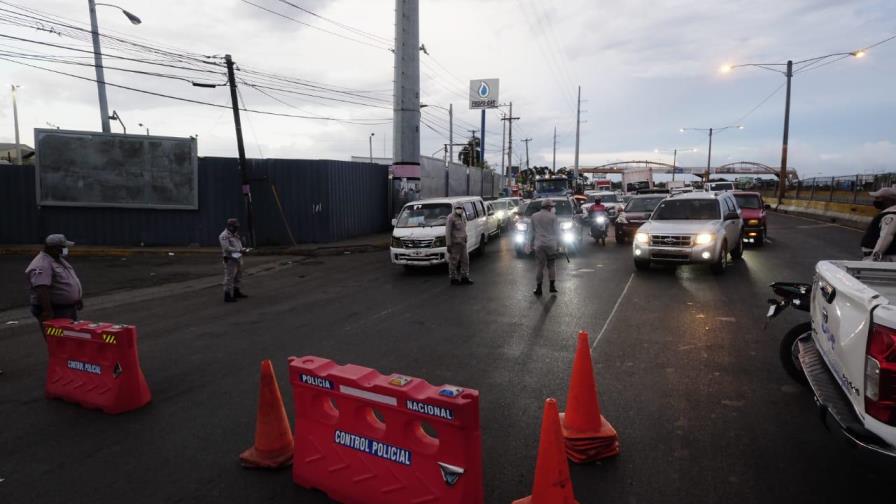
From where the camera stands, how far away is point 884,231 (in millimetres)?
5438

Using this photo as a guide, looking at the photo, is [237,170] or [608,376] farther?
[237,170]

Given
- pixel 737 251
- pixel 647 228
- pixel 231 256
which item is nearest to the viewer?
pixel 231 256

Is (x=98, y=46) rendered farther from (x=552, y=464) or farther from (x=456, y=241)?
(x=552, y=464)

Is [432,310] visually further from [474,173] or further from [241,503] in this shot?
[474,173]

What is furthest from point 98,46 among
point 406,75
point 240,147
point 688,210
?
point 688,210

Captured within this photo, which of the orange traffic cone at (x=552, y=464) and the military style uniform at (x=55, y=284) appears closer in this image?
the orange traffic cone at (x=552, y=464)

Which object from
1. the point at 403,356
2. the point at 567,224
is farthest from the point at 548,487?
the point at 567,224

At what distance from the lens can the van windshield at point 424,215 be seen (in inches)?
539

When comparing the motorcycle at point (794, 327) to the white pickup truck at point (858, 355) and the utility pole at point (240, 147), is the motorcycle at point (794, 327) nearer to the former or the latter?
the white pickup truck at point (858, 355)

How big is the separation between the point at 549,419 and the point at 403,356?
3559mm

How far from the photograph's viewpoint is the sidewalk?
17.0 m

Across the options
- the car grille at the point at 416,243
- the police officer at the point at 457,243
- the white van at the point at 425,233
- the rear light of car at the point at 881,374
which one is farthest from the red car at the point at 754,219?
the rear light of car at the point at 881,374

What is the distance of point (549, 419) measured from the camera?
9.53 feet

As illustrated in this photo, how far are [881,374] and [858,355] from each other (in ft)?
0.91
